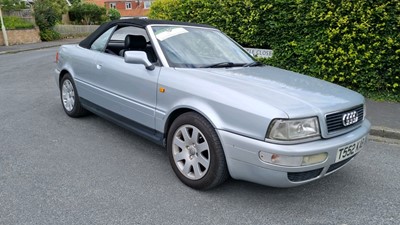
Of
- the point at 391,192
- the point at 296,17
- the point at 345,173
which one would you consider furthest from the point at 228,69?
the point at 296,17

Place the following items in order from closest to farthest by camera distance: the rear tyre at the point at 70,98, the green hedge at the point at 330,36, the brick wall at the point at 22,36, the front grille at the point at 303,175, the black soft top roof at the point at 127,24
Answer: the front grille at the point at 303,175
the black soft top roof at the point at 127,24
the rear tyre at the point at 70,98
the green hedge at the point at 330,36
the brick wall at the point at 22,36

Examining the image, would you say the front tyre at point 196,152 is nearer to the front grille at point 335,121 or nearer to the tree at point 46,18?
the front grille at point 335,121

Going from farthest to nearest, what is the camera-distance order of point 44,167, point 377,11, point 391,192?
1. point 377,11
2. point 44,167
3. point 391,192

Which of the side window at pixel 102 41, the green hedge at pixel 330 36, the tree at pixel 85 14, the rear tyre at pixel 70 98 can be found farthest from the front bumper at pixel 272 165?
the tree at pixel 85 14

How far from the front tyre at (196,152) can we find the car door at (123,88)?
42 centimetres

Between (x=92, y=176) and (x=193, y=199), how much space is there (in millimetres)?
1114

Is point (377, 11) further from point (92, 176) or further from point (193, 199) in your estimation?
point (92, 176)

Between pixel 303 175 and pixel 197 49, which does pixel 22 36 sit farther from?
pixel 303 175

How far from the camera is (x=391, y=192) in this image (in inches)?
125

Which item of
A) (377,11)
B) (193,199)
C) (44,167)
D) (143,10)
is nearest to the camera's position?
(193,199)

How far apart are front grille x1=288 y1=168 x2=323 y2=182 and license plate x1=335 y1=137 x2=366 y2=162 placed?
22 cm

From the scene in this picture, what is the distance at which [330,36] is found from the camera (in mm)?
6473

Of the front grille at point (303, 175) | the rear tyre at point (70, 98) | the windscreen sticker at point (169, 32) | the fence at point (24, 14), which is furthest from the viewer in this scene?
the fence at point (24, 14)

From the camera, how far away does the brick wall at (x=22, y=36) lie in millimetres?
19188
